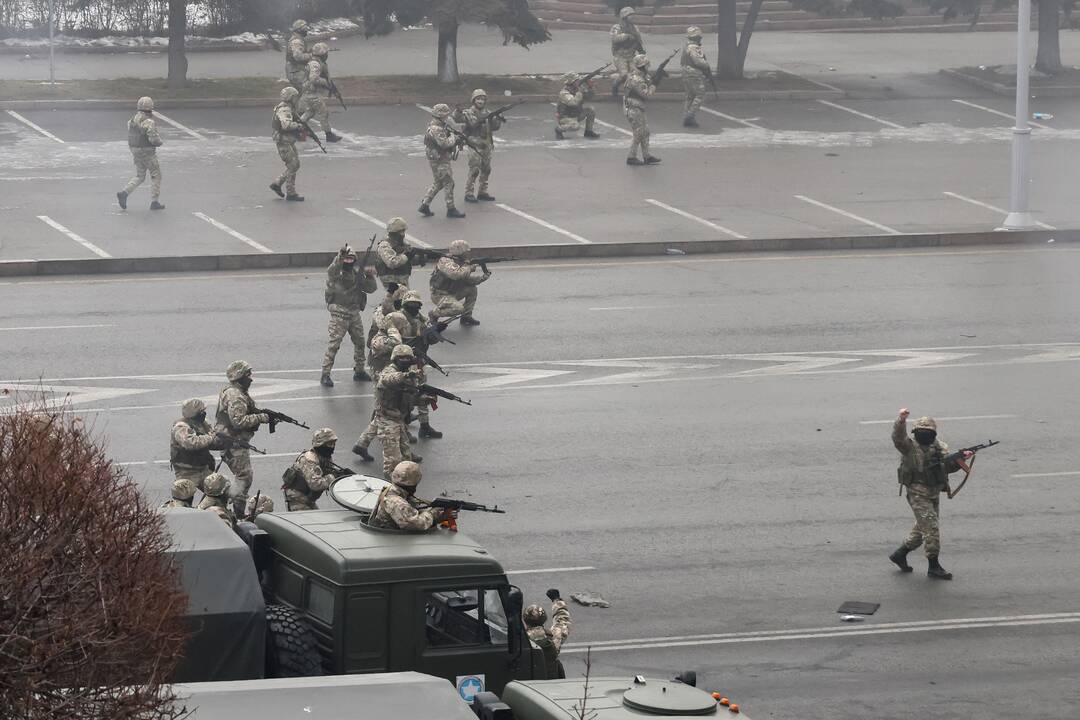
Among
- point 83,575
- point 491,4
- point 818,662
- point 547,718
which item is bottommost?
point 818,662

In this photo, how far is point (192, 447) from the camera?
14391mm

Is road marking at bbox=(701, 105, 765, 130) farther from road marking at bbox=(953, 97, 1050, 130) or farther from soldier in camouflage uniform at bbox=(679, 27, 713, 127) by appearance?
road marking at bbox=(953, 97, 1050, 130)

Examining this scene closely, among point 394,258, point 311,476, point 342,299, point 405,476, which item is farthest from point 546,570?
point 394,258

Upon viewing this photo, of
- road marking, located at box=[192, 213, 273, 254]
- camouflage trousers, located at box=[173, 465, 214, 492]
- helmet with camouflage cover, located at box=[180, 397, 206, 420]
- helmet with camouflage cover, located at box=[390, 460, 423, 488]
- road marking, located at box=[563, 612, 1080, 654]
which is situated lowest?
road marking, located at box=[563, 612, 1080, 654]

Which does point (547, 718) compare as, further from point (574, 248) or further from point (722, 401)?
point (574, 248)

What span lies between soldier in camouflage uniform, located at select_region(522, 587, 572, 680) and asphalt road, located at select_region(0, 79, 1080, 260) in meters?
15.3

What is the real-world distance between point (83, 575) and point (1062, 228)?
23.7 meters

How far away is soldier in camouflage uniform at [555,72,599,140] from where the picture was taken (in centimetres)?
3394

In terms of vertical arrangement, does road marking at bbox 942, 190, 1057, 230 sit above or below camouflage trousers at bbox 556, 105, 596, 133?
below

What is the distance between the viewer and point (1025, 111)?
91.6ft

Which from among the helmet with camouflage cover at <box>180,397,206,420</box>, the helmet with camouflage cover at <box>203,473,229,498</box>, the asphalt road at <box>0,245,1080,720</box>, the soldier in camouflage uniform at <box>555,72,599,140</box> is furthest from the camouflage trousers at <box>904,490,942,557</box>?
the soldier in camouflage uniform at <box>555,72,599,140</box>

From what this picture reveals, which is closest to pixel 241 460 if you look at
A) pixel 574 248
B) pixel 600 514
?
pixel 600 514

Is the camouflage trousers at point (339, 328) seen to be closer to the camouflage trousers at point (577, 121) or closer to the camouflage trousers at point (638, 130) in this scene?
the camouflage trousers at point (638, 130)

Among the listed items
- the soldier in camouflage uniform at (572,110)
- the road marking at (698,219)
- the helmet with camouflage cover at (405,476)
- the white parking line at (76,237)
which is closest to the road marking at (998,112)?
the soldier in camouflage uniform at (572,110)
